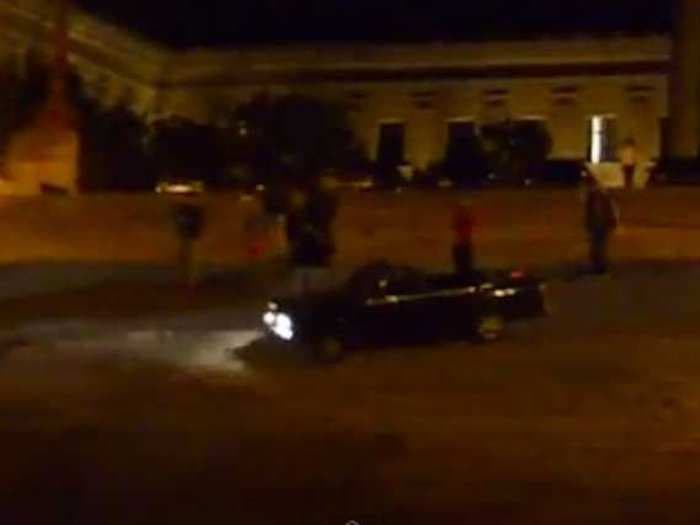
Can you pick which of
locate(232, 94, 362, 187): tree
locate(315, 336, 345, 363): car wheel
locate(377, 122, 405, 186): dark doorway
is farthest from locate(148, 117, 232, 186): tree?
locate(315, 336, 345, 363): car wheel

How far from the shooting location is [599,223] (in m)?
31.9

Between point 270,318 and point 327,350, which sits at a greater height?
point 270,318

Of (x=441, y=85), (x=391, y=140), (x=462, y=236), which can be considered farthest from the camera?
(x=391, y=140)

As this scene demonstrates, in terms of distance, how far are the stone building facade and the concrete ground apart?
160 feet

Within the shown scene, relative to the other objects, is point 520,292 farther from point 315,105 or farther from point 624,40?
point 624,40

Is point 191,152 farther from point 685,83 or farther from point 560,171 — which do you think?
point 685,83

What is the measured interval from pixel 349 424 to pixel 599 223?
45.9 feet

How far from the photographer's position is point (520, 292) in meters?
26.0

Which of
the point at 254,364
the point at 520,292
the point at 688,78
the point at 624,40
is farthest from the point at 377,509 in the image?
the point at 624,40

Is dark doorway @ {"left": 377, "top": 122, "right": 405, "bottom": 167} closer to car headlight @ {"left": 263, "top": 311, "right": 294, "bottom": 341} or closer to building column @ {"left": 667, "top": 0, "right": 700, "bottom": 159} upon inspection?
building column @ {"left": 667, "top": 0, "right": 700, "bottom": 159}

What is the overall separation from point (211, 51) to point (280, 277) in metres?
48.8

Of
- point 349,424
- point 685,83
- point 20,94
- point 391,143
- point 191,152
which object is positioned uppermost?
point 685,83

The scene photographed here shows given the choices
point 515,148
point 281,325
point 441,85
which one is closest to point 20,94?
point 515,148

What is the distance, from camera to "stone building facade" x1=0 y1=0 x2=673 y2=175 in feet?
255
